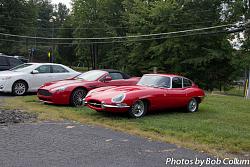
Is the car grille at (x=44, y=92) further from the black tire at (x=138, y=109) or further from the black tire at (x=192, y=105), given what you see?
the black tire at (x=192, y=105)

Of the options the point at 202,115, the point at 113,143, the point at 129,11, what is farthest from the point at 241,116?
the point at 129,11

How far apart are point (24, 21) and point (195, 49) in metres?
29.2

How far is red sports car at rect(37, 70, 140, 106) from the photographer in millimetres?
11281

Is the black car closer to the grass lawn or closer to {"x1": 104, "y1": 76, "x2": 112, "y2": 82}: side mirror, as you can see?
the grass lawn

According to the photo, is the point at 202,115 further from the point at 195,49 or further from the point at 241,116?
the point at 195,49

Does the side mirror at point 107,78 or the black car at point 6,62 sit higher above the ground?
the black car at point 6,62

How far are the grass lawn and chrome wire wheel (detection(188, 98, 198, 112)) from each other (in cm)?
23

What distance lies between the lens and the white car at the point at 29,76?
14058 millimetres

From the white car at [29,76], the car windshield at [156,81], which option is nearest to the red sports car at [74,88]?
the car windshield at [156,81]

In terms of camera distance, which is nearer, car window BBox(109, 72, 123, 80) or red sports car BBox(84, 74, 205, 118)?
red sports car BBox(84, 74, 205, 118)

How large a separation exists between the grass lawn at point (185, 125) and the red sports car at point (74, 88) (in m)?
0.30

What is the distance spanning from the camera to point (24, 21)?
55.2 metres

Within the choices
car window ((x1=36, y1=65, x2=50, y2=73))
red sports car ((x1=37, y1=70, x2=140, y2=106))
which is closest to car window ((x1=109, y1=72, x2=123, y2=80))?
red sports car ((x1=37, y1=70, x2=140, y2=106))

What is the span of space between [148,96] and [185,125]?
1.62 meters
